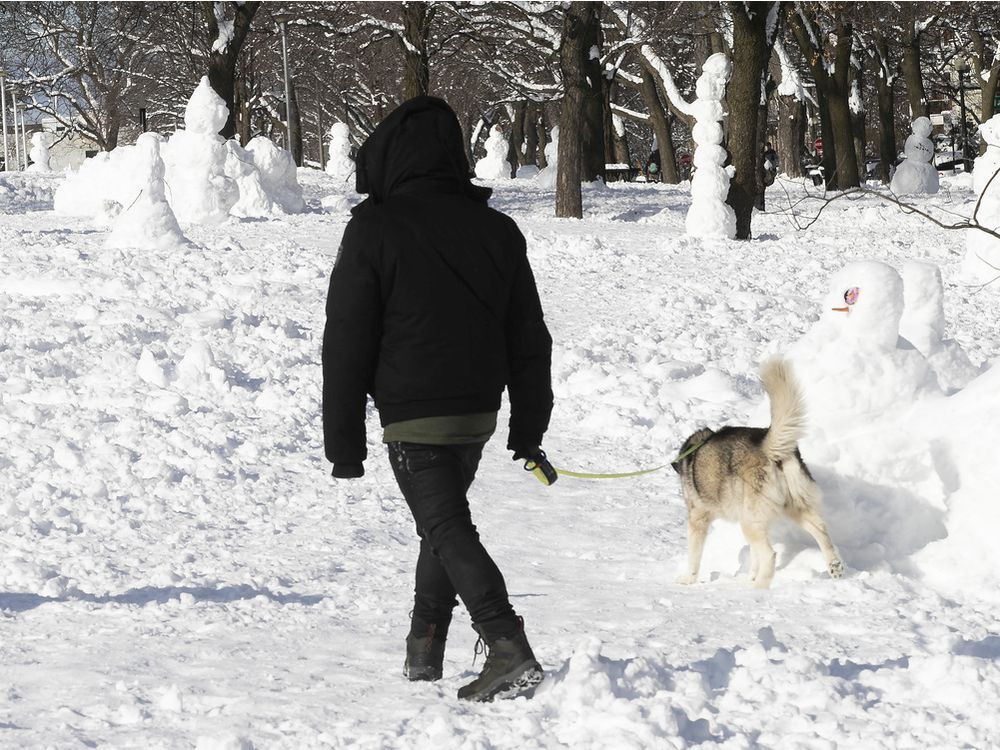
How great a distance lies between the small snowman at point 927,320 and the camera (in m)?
7.41

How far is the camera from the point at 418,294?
3.84 m

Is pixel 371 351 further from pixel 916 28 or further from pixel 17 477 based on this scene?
pixel 916 28

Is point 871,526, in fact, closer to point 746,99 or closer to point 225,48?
point 746,99

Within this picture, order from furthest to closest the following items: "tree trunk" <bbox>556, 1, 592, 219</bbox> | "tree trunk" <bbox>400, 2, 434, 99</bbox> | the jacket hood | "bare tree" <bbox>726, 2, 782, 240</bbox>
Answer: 1. "tree trunk" <bbox>400, 2, 434, 99</bbox>
2. "tree trunk" <bbox>556, 1, 592, 219</bbox>
3. "bare tree" <bbox>726, 2, 782, 240</bbox>
4. the jacket hood

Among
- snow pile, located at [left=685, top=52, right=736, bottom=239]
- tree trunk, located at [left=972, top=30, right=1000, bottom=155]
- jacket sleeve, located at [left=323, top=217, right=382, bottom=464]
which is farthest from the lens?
tree trunk, located at [left=972, top=30, right=1000, bottom=155]

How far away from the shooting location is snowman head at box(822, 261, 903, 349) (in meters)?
6.43

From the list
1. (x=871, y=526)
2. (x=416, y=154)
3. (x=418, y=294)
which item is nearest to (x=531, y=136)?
(x=871, y=526)

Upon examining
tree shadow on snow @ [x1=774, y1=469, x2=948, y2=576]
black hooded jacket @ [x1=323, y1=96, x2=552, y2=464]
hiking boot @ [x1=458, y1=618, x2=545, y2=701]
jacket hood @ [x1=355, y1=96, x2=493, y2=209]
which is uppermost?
jacket hood @ [x1=355, y1=96, x2=493, y2=209]

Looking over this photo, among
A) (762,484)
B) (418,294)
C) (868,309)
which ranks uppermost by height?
(418,294)

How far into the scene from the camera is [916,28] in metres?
33.8

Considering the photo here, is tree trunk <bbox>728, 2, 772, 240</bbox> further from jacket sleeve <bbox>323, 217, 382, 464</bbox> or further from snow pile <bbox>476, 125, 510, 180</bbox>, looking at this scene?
snow pile <bbox>476, 125, 510, 180</bbox>

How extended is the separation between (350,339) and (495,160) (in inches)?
1356

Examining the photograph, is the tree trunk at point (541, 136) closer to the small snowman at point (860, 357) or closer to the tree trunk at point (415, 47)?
the tree trunk at point (415, 47)

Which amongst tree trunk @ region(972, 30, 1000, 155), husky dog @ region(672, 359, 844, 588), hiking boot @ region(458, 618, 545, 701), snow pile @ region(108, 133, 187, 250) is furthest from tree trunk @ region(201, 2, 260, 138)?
hiking boot @ region(458, 618, 545, 701)
